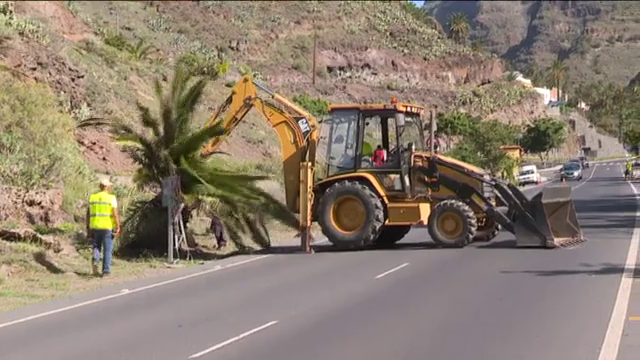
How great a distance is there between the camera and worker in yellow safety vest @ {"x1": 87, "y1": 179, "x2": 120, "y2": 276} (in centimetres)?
1711

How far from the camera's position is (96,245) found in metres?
17.4

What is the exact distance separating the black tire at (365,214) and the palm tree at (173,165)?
171 cm

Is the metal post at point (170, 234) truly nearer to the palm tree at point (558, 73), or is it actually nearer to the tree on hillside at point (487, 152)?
the tree on hillside at point (487, 152)

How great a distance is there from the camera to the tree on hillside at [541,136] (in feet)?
329

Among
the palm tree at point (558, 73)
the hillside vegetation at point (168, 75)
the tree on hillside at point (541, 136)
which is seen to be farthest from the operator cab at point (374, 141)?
the palm tree at point (558, 73)

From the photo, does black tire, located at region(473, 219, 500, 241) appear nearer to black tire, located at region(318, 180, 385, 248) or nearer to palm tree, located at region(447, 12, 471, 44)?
black tire, located at region(318, 180, 385, 248)

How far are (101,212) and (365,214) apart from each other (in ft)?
22.4

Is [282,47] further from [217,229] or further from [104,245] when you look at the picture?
[104,245]

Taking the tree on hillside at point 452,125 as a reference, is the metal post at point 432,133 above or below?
below

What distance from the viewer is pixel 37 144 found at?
998 inches

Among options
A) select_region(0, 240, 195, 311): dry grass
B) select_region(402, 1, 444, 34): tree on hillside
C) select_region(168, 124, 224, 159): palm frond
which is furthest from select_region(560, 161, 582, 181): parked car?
select_region(0, 240, 195, 311): dry grass

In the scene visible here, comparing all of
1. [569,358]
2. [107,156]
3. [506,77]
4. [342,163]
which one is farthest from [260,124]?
[506,77]

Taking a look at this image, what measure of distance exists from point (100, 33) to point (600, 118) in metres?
85.7

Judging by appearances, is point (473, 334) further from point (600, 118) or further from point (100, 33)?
point (600, 118)
